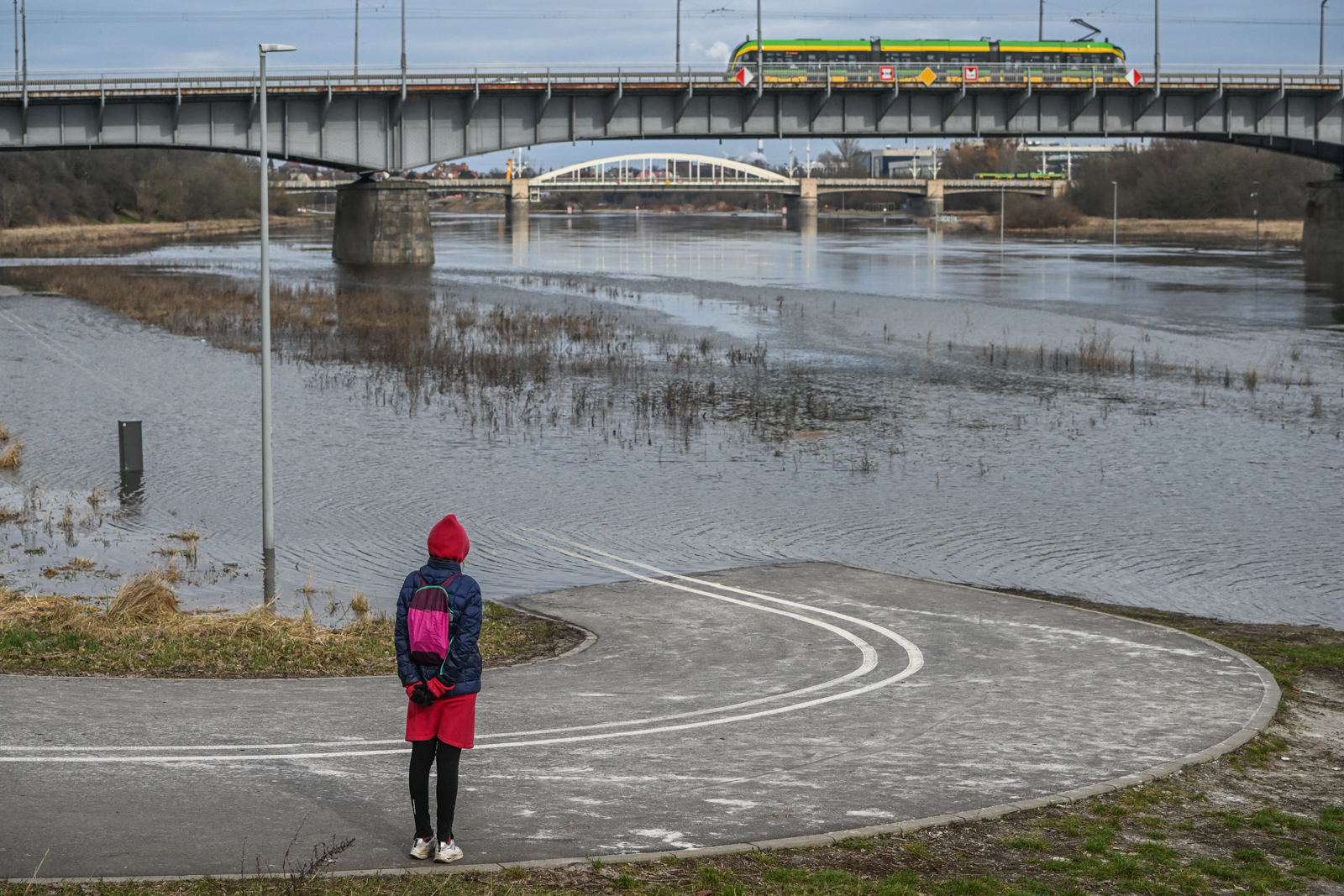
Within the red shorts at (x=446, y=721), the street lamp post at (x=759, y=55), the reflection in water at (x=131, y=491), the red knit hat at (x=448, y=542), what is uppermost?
the street lamp post at (x=759, y=55)

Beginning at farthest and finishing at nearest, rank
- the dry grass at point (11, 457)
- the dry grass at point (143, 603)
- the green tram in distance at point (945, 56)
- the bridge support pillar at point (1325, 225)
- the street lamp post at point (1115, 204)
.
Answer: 1. the street lamp post at point (1115, 204)
2. the bridge support pillar at point (1325, 225)
3. the green tram in distance at point (945, 56)
4. the dry grass at point (11, 457)
5. the dry grass at point (143, 603)

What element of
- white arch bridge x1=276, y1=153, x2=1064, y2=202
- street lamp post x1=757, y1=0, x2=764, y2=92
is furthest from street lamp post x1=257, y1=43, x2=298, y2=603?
white arch bridge x1=276, y1=153, x2=1064, y2=202

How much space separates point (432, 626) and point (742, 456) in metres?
18.0

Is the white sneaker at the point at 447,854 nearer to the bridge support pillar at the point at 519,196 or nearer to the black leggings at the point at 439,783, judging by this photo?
the black leggings at the point at 439,783

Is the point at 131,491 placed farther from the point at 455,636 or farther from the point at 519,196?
the point at 519,196

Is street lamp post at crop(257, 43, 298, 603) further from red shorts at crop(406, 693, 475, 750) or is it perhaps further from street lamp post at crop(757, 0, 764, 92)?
street lamp post at crop(757, 0, 764, 92)

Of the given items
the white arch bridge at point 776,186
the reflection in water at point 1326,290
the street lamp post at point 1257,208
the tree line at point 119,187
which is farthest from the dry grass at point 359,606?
the white arch bridge at point 776,186

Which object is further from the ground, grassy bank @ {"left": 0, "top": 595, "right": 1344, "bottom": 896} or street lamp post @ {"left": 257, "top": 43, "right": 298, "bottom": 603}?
street lamp post @ {"left": 257, "top": 43, "right": 298, "bottom": 603}

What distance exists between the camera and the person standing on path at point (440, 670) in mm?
7250

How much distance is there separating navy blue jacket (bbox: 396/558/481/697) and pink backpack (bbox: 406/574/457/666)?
26mm

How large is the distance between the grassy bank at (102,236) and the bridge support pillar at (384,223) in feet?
73.7

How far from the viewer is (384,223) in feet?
238

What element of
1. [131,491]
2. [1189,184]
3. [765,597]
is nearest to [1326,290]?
[765,597]

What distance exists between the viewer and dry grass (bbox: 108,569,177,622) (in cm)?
1329
